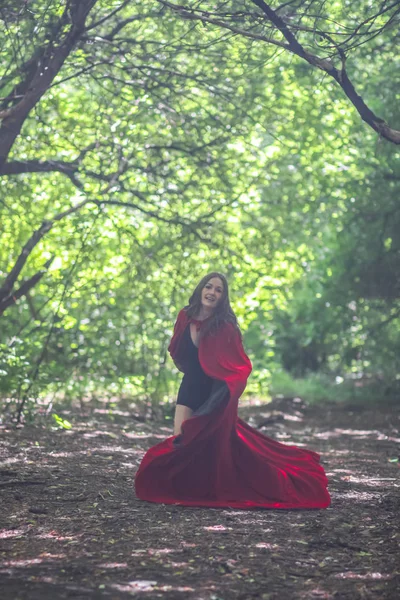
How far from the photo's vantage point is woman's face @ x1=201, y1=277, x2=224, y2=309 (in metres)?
6.77

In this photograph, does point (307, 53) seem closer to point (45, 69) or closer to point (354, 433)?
point (45, 69)

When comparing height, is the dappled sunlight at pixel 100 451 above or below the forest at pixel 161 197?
below

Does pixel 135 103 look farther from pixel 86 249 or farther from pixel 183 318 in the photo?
pixel 183 318

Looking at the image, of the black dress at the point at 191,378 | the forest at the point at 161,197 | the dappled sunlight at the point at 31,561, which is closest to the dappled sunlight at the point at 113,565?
the dappled sunlight at the point at 31,561

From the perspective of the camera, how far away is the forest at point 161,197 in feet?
26.8

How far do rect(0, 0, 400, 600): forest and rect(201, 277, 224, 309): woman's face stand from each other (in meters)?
1.75

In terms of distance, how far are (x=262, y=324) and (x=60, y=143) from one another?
30.4 ft

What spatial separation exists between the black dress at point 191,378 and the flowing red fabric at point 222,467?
160 mm

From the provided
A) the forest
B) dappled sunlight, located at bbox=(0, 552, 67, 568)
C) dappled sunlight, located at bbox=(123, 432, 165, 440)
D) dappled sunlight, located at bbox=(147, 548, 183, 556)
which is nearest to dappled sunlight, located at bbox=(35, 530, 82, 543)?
dappled sunlight, located at bbox=(0, 552, 67, 568)

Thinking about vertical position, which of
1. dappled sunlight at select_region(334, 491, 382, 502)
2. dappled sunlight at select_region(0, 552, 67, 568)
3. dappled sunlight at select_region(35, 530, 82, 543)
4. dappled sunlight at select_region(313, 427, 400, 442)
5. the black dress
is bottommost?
dappled sunlight at select_region(0, 552, 67, 568)

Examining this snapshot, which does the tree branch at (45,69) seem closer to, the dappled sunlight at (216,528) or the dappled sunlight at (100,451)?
the dappled sunlight at (100,451)

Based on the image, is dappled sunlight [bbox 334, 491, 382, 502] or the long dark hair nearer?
dappled sunlight [bbox 334, 491, 382, 502]

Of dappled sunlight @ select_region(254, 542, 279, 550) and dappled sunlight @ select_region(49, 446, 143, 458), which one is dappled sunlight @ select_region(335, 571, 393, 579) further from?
dappled sunlight @ select_region(49, 446, 143, 458)

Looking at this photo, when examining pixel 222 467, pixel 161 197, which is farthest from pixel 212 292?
pixel 161 197
